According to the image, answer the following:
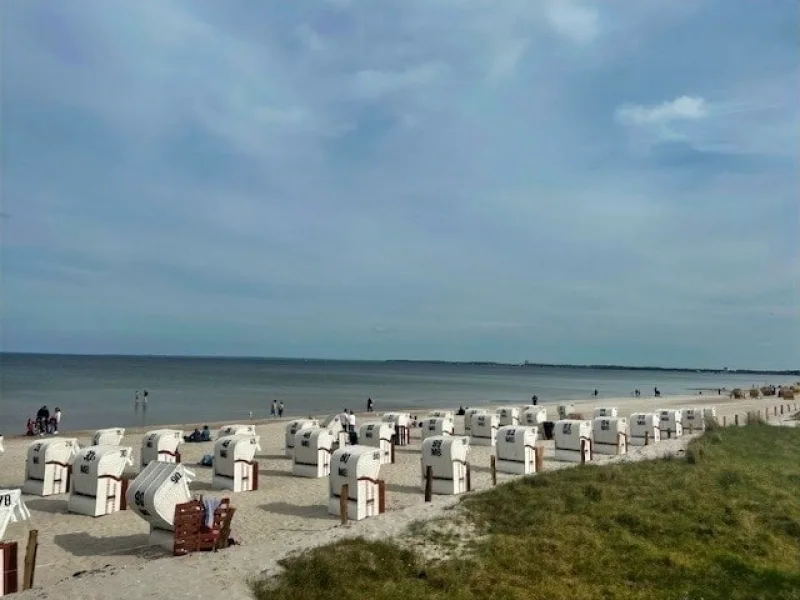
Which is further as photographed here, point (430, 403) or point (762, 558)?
point (430, 403)

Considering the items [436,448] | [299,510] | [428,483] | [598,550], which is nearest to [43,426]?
[299,510]

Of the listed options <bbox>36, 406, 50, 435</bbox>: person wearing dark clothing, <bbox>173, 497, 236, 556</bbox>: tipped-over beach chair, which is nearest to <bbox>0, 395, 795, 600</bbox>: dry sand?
<bbox>173, 497, 236, 556</bbox>: tipped-over beach chair

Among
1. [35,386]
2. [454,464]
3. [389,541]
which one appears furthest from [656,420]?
[35,386]

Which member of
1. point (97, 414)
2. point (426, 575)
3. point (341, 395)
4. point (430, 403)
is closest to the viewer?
point (426, 575)

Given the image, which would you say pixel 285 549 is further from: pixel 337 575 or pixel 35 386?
pixel 35 386

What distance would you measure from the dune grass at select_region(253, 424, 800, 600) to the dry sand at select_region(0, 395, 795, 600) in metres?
0.91

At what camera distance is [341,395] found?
80188 millimetres

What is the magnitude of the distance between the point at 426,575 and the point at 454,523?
9.58 ft

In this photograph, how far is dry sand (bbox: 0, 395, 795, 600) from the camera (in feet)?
33.1

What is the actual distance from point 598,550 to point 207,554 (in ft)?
22.9

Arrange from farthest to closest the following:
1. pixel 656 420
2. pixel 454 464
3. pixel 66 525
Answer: pixel 656 420 → pixel 454 464 → pixel 66 525

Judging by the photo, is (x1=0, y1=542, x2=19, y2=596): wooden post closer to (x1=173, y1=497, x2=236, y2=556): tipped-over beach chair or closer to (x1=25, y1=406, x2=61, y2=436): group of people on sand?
(x1=173, y1=497, x2=236, y2=556): tipped-over beach chair

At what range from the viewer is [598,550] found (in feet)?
38.3

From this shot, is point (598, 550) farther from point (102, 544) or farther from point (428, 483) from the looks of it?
point (102, 544)
